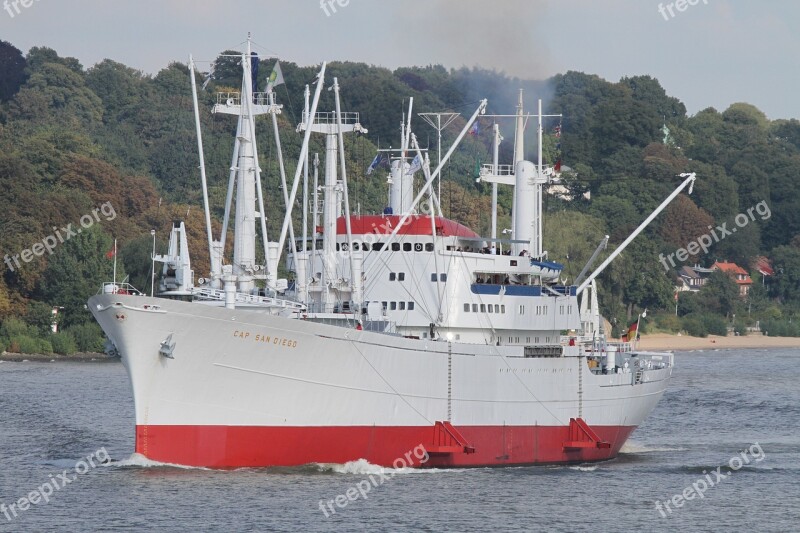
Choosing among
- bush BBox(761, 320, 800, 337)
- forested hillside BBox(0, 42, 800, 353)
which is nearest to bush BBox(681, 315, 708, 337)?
forested hillside BBox(0, 42, 800, 353)

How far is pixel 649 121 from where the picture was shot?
185m

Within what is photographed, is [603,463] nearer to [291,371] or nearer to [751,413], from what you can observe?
[291,371]

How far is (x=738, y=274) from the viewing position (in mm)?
169875

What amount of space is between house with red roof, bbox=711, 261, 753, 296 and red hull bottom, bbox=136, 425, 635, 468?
397 ft

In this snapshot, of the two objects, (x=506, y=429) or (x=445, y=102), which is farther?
(x=445, y=102)

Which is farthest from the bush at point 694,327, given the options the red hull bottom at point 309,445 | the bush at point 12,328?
the red hull bottom at point 309,445

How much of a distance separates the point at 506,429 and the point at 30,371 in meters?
45.8

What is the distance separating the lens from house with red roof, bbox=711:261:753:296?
168 metres

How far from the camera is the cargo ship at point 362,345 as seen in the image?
44.5 m

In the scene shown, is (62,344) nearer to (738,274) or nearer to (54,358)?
(54,358)

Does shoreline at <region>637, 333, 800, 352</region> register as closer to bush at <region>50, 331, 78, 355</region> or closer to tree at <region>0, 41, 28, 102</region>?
bush at <region>50, 331, 78, 355</region>

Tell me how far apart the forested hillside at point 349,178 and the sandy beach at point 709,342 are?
6.58 feet

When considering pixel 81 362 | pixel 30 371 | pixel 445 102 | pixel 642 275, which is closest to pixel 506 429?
pixel 30 371

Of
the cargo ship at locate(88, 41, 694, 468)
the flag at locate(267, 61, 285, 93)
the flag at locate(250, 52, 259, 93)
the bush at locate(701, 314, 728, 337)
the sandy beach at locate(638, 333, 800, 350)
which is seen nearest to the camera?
the cargo ship at locate(88, 41, 694, 468)
